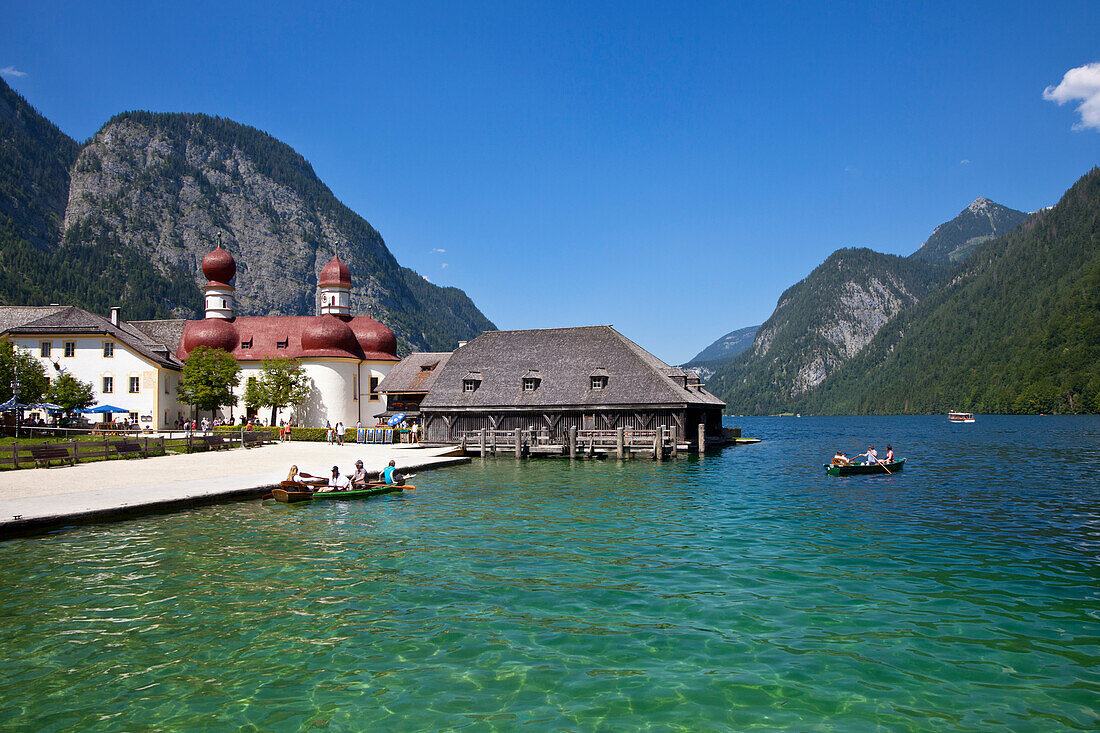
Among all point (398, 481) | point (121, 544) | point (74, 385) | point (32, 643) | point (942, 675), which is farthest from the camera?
point (74, 385)

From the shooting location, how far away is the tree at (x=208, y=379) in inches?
2544

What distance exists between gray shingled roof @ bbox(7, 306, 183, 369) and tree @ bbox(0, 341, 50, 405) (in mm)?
7572

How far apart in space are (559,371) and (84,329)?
154ft

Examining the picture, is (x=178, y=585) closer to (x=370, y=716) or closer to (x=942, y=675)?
(x=370, y=716)

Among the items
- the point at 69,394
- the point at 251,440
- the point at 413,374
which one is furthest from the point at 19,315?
the point at 413,374

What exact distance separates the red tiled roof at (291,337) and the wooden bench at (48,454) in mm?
37481

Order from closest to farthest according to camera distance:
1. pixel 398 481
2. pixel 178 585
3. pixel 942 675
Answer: pixel 942 675
pixel 178 585
pixel 398 481

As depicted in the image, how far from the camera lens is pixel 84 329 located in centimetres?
6506

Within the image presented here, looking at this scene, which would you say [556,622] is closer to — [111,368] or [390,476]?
[390,476]

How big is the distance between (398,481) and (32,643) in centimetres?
1943

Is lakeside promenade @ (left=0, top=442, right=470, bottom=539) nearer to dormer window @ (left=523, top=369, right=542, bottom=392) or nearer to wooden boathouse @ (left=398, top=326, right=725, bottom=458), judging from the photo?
wooden boathouse @ (left=398, top=326, right=725, bottom=458)

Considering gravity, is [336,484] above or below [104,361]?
below

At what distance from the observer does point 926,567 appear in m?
16.3

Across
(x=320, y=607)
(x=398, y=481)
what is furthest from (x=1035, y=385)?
(x=320, y=607)
